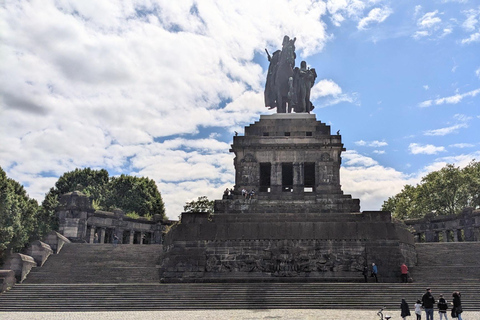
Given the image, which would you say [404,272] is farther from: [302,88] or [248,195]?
[302,88]

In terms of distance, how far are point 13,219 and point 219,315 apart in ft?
95.8

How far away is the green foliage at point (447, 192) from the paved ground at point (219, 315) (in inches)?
1397

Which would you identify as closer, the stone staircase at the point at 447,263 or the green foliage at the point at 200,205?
the stone staircase at the point at 447,263

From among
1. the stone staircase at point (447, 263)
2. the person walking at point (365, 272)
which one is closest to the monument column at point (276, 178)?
the person walking at point (365, 272)

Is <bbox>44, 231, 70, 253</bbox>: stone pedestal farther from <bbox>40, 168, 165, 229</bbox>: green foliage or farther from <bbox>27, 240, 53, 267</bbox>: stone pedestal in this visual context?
<bbox>40, 168, 165, 229</bbox>: green foliage

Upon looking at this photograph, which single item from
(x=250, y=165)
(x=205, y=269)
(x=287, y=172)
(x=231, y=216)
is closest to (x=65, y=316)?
(x=205, y=269)

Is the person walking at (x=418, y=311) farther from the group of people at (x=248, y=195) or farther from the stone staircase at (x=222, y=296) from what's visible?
the group of people at (x=248, y=195)

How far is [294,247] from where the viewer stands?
86.2 feet

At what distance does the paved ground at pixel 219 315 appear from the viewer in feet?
55.7

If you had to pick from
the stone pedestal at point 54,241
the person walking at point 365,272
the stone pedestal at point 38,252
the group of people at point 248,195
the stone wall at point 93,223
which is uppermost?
the group of people at point 248,195

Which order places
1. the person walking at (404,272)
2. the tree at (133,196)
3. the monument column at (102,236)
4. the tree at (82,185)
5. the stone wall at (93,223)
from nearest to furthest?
the person walking at (404,272), the stone wall at (93,223), the monument column at (102,236), the tree at (82,185), the tree at (133,196)

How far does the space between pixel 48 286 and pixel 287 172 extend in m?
19.8

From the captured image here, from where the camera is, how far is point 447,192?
51.9 meters

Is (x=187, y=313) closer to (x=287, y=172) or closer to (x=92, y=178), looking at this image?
(x=287, y=172)
